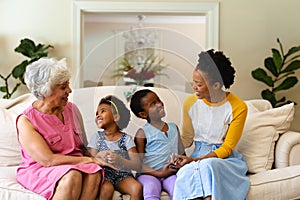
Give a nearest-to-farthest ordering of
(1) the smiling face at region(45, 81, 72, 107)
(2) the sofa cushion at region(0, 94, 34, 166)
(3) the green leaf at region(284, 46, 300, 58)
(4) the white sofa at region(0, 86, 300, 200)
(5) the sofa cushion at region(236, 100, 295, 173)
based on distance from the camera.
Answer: (4) the white sofa at region(0, 86, 300, 200), (1) the smiling face at region(45, 81, 72, 107), (5) the sofa cushion at region(236, 100, 295, 173), (2) the sofa cushion at region(0, 94, 34, 166), (3) the green leaf at region(284, 46, 300, 58)

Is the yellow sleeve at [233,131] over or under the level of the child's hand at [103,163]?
over

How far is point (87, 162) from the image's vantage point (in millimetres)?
2297

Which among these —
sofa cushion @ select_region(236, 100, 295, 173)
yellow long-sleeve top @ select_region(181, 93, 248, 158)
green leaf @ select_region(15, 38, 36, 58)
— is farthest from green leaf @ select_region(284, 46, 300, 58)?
green leaf @ select_region(15, 38, 36, 58)

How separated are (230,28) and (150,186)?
7.45 feet

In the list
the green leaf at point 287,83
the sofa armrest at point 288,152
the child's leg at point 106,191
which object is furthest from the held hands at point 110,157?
the green leaf at point 287,83

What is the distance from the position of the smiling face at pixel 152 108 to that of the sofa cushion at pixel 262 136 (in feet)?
2.11

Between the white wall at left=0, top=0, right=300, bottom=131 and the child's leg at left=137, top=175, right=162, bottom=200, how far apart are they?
202 cm

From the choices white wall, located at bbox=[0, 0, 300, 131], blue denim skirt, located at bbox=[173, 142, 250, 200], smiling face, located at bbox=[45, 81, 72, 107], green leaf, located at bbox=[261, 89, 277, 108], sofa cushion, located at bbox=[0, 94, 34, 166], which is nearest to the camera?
blue denim skirt, located at bbox=[173, 142, 250, 200]

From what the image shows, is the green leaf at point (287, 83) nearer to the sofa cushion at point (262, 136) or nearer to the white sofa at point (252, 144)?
the white sofa at point (252, 144)

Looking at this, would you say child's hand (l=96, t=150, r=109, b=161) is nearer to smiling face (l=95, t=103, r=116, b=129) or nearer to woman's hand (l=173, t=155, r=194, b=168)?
smiling face (l=95, t=103, r=116, b=129)

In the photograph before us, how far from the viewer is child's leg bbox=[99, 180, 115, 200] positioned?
223 cm

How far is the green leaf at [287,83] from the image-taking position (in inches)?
153

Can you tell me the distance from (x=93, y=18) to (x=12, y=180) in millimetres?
5473

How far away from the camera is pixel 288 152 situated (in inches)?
99.7
